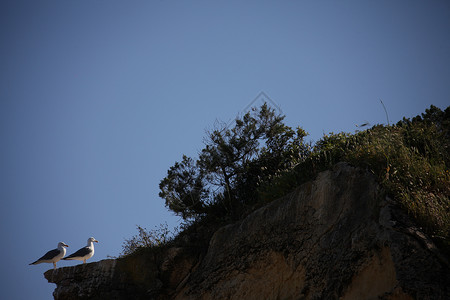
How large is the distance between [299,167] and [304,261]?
3.02 metres

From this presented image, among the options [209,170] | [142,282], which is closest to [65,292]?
[142,282]

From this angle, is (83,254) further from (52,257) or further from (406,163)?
(406,163)

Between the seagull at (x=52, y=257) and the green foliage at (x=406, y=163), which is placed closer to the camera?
the green foliage at (x=406, y=163)

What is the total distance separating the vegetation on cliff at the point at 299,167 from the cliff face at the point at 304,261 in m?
0.47

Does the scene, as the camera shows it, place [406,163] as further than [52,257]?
No

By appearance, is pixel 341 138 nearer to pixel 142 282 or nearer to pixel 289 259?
pixel 289 259

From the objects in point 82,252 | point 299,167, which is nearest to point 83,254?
point 82,252

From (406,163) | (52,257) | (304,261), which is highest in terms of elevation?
(52,257)

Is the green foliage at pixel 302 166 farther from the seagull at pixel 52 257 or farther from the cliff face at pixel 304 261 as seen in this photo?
the seagull at pixel 52 257

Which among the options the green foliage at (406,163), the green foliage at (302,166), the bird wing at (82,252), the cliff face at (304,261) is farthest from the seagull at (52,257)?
the green foliage at (406,163)

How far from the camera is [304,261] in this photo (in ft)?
29.6

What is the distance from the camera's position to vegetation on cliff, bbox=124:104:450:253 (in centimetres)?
832

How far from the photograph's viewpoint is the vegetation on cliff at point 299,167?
27.3ft

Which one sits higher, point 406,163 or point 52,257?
point 52,257
